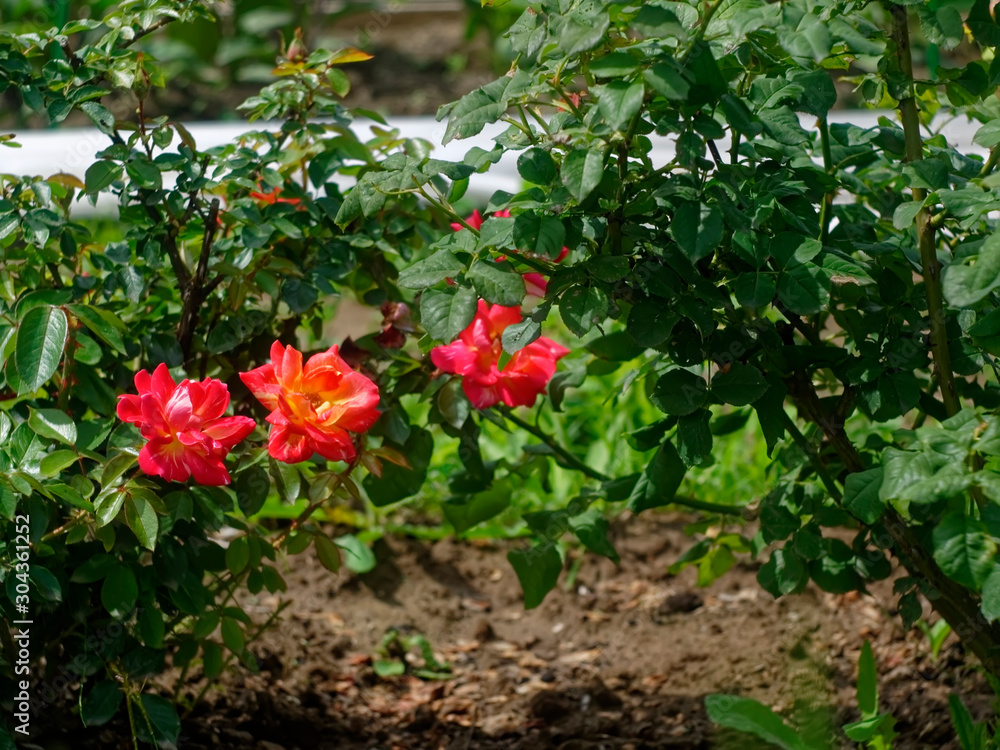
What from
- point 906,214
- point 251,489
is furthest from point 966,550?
point 251,489

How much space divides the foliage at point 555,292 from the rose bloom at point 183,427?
5 centimetres

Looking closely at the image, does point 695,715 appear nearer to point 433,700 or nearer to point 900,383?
point 433,700

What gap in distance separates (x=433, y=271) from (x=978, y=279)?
57 centimetres

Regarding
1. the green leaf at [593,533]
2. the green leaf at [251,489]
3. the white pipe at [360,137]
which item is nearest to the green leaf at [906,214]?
the green leaf at [593,533]

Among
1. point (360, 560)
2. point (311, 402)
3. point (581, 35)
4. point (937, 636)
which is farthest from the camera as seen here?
point (360, 560)

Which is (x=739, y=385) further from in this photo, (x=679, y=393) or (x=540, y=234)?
(x=540, y=234)

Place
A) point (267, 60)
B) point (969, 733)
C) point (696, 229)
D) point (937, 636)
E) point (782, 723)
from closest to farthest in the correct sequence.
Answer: point (696, 229), point (969, 733), point (782, 723), point (937, 636), point (267, 60)

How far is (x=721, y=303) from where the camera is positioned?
3.77 feet

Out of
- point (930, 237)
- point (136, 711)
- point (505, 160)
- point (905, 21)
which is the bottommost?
point (136, 711)

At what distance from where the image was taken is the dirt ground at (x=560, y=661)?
1752 mm

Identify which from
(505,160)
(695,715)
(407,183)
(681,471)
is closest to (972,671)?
(695,715)

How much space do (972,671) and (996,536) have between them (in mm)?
954

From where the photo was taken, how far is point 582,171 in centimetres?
104

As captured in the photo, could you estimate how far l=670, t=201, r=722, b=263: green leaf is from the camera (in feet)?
3.48
